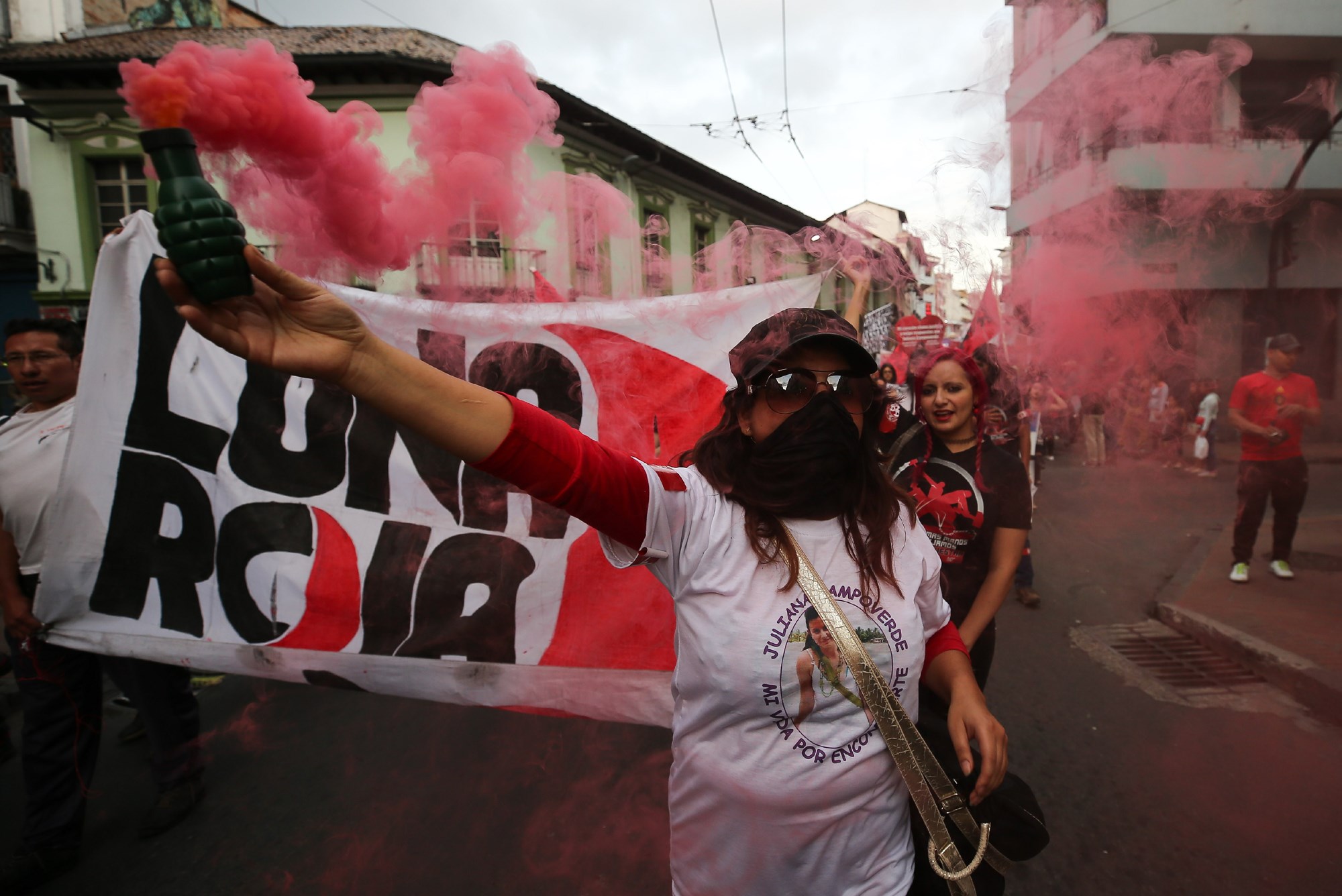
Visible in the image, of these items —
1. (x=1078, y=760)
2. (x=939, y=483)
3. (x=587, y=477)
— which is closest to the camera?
(x=587, y=477)

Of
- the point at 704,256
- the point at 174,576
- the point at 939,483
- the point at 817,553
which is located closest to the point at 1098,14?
the point at 704,256

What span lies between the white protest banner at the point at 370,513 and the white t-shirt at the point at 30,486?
0.32m

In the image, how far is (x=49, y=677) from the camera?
2879mm

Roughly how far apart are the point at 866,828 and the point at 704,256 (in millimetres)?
2565

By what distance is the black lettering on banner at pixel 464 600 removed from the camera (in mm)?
2930

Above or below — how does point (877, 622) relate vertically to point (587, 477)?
below

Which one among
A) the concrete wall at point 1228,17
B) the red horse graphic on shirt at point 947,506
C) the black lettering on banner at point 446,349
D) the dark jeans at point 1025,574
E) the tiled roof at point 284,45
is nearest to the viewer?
the red horse graphic on shirt at point 947,506

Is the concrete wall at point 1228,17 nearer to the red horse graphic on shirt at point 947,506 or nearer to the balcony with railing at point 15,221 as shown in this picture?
the red horse graphic on shirt at point 947,506

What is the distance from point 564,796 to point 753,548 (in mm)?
2468

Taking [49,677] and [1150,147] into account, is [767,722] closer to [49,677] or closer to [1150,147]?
[1150,147]

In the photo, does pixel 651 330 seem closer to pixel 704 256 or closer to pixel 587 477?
pixel 704 256

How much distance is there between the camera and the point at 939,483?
2.72 metres

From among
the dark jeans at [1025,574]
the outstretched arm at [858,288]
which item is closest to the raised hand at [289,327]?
the outstretched arm at [858,288]

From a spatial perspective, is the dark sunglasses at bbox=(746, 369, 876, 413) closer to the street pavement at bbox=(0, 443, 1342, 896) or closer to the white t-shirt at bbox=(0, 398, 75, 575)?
the street pavement at bbox=(0, 443, 1342, 896)
